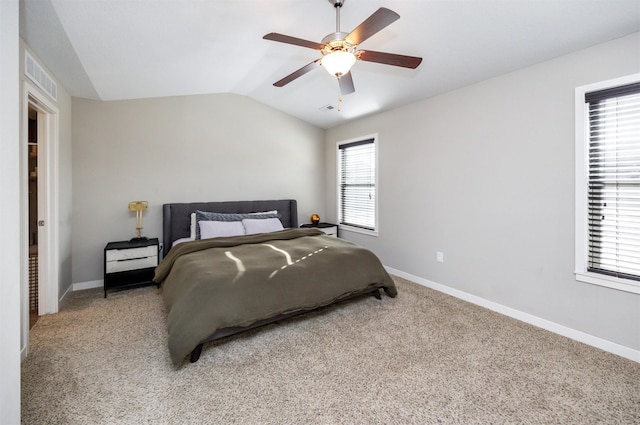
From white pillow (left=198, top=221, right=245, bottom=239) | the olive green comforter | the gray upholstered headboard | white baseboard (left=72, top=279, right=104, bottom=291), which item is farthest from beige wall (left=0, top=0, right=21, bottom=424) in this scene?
white baseboard (left=72, top=279, right=104, bottom=291)

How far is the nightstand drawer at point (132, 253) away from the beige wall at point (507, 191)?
3.38 m

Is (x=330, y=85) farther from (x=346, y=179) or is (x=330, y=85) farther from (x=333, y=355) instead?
(x=333, y=355)

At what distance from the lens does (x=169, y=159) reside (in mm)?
4305

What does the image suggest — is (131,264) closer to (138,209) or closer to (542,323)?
(138,209)

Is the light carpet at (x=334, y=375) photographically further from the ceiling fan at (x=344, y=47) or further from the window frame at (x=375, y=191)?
the ceiling fan at (x=344, y=47)

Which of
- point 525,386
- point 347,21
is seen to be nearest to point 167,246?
point 347,21

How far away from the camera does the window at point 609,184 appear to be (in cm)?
227

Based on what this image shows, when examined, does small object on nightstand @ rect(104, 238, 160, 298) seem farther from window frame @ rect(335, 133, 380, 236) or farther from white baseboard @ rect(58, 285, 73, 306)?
window frame @ rect(335, 133, 380, 236)

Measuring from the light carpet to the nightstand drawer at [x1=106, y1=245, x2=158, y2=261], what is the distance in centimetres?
82

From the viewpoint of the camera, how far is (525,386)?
1.95m

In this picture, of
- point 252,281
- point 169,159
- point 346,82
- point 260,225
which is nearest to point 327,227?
point 260,225

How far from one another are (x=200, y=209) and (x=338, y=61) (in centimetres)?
321

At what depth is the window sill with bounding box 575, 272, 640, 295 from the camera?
2.24 meters

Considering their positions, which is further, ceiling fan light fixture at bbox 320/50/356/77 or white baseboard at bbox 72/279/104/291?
white baseboard at bbox 72/279/104/291
